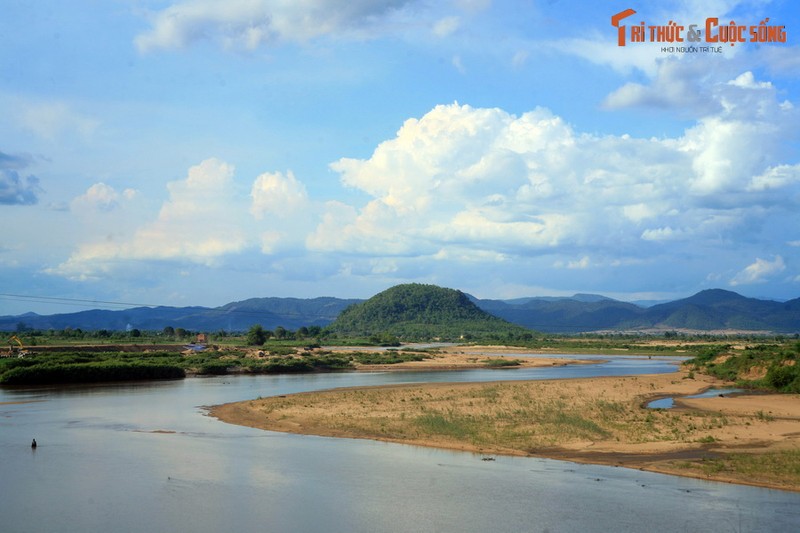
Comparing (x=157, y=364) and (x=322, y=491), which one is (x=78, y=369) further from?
(x=322, y=491)

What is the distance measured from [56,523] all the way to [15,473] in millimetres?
7945

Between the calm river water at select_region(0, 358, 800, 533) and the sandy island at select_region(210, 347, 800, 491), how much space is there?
5.96ft

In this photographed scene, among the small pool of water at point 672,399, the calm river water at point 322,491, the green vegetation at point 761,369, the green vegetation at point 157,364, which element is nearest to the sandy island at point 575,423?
the small pool of water at point 672,399

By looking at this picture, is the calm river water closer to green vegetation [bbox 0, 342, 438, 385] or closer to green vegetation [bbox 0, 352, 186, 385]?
green vegetation [bbox 0, 352, 186, 385]

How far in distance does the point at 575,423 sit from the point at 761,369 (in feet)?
115

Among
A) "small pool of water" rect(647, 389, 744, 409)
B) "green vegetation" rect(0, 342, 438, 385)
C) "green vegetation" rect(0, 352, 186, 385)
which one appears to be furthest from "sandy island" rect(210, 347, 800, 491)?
Result: "green vegetation" rect(0, 342, 438, 385)

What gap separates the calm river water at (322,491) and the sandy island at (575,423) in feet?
5.96

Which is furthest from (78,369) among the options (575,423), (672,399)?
(672,399)

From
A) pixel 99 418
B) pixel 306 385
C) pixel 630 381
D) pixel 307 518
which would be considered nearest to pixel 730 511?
pixel 307 518

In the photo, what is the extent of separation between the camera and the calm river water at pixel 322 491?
69.8 feet

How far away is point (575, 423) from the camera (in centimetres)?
3684

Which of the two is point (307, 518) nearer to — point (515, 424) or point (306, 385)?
point (515, 424)

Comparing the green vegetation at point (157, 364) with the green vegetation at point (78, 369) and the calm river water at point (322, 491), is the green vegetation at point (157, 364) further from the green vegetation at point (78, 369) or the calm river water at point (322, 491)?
the calm river water at point (322, 491)

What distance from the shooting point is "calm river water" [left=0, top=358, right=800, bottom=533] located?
21281 millimetres
